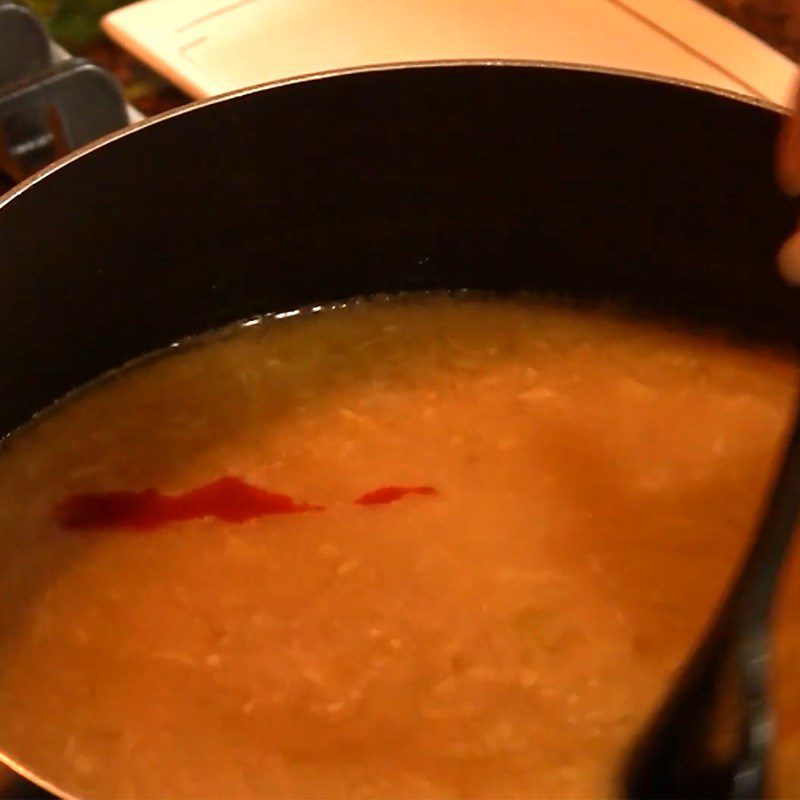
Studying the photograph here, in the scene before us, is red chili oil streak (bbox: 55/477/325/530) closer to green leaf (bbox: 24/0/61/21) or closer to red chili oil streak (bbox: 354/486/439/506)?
red chili oil streak (bbox: 354/486/439/506)

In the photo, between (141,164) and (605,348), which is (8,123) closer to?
(141,164)

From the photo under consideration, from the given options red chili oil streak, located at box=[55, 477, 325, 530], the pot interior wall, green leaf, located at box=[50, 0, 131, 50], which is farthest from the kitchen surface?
red chili oil streak, located at box=[55, 477, 325, 530]

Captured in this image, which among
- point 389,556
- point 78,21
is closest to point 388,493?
point 389,556

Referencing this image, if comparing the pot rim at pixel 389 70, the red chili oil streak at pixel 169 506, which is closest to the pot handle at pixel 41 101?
the pot rim at pixel 389 70

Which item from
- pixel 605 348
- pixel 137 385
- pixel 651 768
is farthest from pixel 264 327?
pixel 651 768

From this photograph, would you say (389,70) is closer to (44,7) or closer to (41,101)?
(41,101)

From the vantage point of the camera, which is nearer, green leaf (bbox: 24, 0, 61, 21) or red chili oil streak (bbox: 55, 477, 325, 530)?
red chili oil streak (bbox: 55, 477, 325, 530)

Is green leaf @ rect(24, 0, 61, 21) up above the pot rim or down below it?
above
